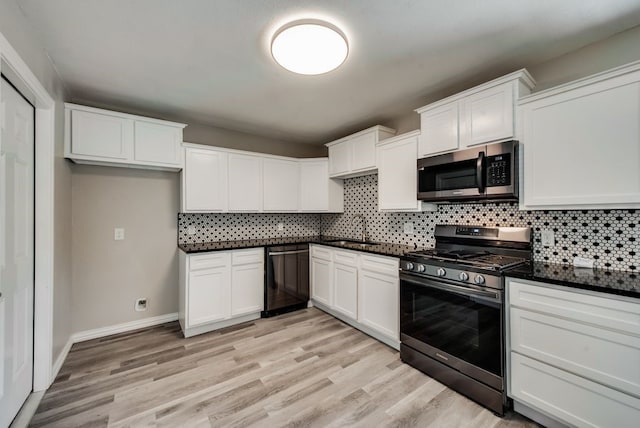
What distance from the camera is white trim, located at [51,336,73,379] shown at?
2139 millimetres

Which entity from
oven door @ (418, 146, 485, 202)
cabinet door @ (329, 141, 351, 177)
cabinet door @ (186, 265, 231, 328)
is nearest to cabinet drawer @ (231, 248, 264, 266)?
cabinet door @ (186, 265, 231, 328)

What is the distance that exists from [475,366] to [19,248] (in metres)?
3.05

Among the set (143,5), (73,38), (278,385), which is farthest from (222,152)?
(278,385)

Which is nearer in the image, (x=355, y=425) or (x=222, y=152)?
(x=355, y=425)

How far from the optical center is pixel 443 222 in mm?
2748

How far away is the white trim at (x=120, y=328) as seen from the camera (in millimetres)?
2779

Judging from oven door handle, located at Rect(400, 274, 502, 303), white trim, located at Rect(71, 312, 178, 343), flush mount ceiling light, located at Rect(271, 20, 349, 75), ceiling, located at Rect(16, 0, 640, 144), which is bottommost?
white trim, located at Rect(71, 312, 178, 343)

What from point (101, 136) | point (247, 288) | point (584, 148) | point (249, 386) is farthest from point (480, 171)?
point (101, 136)

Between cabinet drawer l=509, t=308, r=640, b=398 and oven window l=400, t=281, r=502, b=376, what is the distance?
125 millimetres

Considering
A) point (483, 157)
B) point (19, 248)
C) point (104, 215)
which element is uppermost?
point (483, 157)

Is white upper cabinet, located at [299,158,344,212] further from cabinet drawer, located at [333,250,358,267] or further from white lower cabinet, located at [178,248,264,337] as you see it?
Result: white lower cabinet, located at [178,248,264,337]

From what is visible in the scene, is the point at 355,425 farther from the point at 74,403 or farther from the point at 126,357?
the point at 126,357

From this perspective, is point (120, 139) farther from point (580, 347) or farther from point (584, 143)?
point (580, 347)

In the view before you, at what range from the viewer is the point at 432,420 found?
172cm
